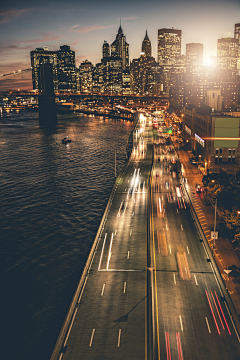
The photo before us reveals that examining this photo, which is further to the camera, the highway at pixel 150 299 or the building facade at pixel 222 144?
the building facade at pixel 222 144

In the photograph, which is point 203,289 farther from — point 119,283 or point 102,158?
point 102,158

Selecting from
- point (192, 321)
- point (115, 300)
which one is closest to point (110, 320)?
point (115, 300)

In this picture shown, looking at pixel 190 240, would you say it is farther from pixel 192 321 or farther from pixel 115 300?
pixel 115 300

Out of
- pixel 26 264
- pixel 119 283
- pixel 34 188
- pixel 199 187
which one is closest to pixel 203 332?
pixel 119 283

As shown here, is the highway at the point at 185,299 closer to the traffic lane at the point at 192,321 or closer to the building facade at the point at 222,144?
the traffic lane at the point at 192,321

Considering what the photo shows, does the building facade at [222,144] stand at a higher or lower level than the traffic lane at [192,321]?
higher

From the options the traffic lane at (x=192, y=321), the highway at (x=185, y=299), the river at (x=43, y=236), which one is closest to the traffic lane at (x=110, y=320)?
the highway at (x=185, y=299)
